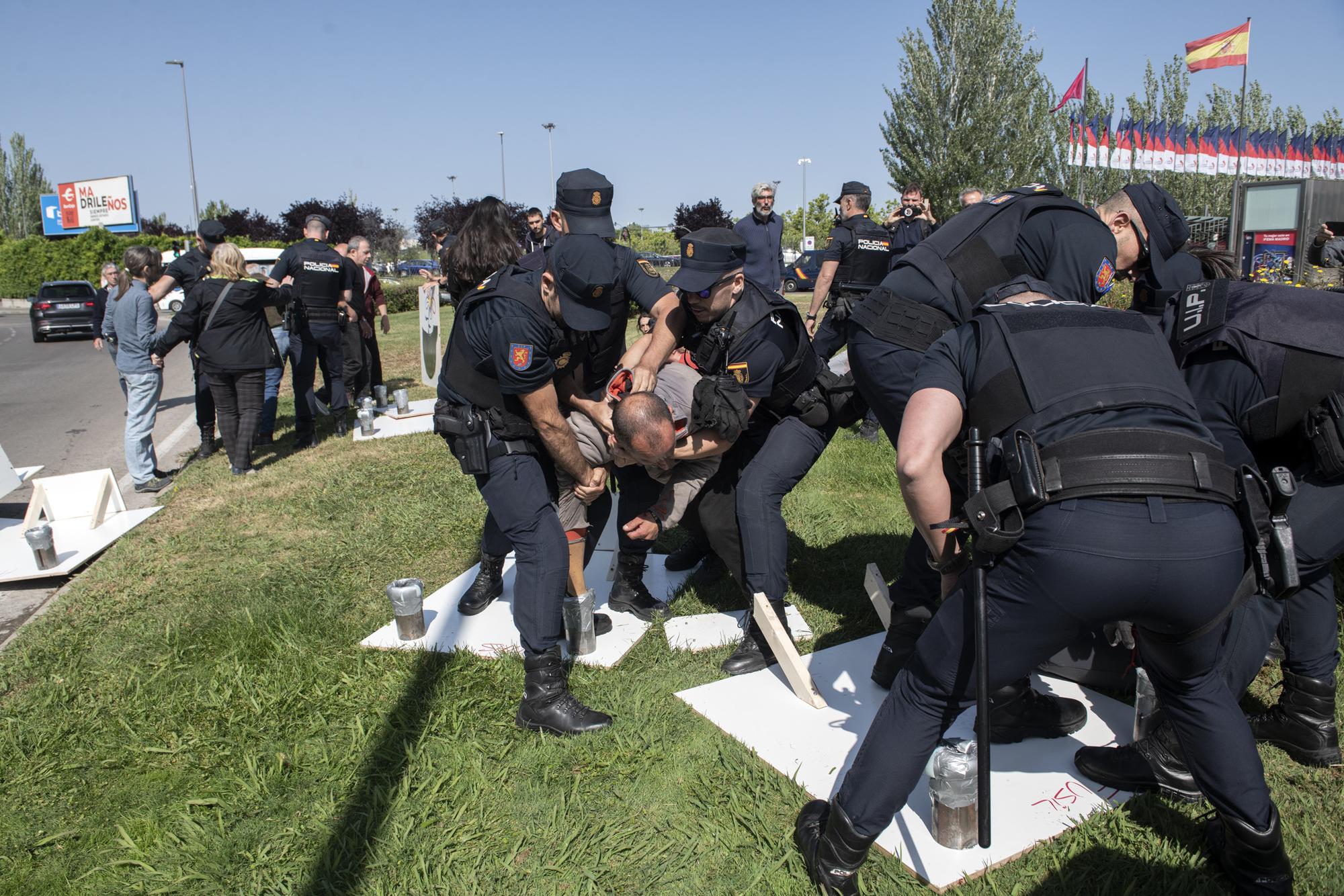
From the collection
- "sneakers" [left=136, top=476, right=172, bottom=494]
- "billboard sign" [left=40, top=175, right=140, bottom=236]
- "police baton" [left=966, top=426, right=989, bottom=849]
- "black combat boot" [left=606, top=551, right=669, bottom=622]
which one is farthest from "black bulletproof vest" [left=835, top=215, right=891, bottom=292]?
"billboard sign" [left=40, top=175, right=140, bottom=236]

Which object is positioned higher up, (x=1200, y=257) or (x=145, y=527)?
(x=1200, y=257)

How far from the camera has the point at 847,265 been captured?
7.09 m

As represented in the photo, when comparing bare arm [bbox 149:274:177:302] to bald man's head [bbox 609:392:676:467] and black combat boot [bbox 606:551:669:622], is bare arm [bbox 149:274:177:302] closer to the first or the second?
black combat boot [bbox 606:551:669:622]

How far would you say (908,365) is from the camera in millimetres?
3066

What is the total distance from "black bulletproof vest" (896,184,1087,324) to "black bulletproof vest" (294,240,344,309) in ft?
21.8

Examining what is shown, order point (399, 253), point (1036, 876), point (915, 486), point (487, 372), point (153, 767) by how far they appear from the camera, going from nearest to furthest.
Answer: point (915, 486) → point (1036, 876) → point (153, 767) → point (487, 372) → point (399, 253)

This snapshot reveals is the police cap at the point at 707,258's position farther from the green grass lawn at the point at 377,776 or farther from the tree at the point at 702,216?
the tree at the point at 702,216

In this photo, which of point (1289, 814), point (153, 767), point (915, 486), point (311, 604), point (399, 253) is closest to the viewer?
point (915, 486)

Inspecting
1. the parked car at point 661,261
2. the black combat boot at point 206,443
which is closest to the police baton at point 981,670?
the black combat boot at point 206,443

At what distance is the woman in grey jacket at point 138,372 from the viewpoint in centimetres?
Result: 682

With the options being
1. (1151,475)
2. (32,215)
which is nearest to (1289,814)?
(1151,475)

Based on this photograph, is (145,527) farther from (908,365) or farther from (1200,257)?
(1200,257)

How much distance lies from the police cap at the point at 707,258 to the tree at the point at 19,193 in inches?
2606

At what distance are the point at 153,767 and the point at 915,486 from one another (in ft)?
9.33
